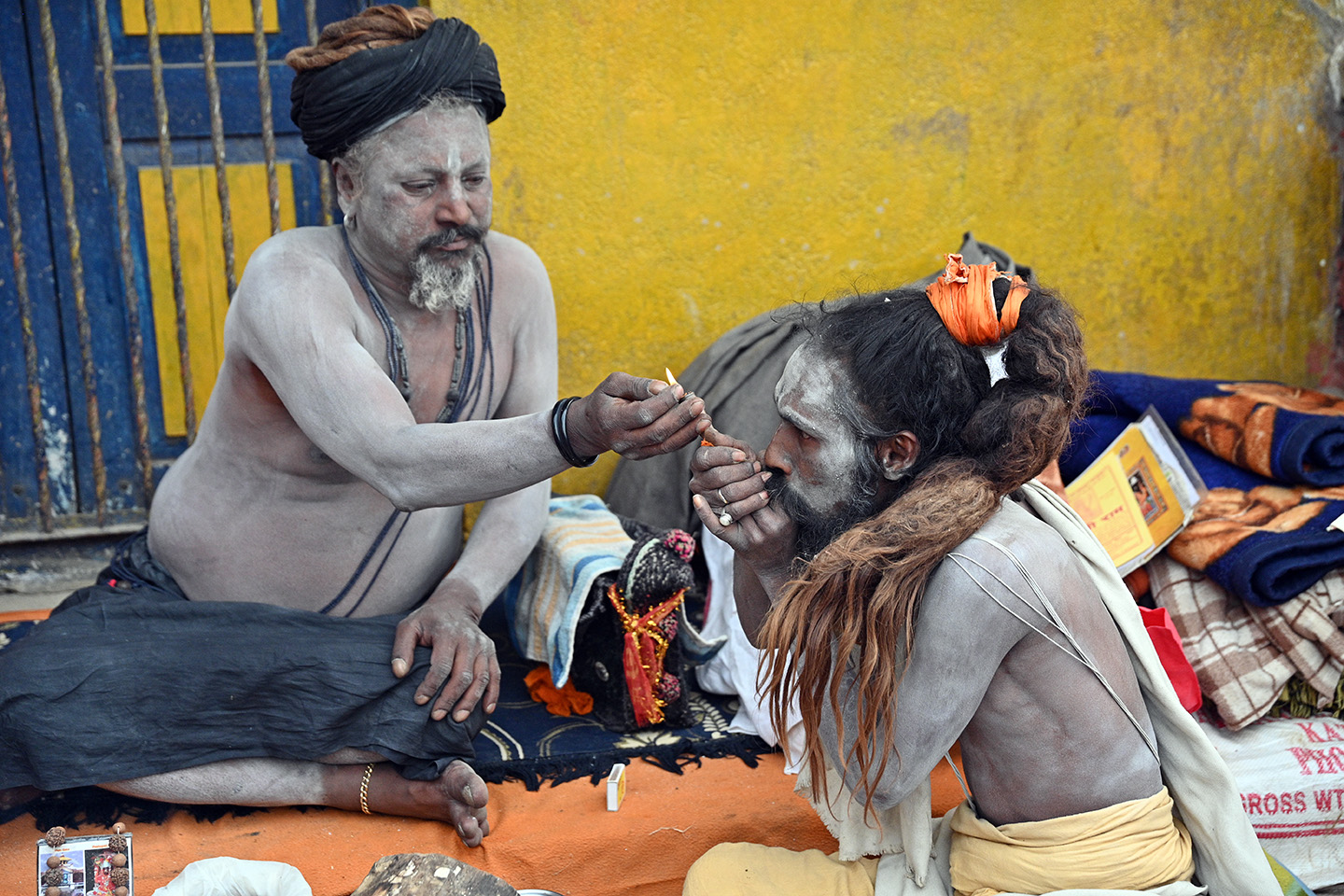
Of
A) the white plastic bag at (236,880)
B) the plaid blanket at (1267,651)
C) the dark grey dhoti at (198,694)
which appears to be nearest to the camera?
the white plastic bag at (236,880)

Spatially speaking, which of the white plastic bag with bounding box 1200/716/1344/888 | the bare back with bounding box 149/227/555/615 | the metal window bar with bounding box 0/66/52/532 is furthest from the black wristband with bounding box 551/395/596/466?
the metal window bar with bounding box 0/66/52/532

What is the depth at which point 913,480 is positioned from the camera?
6.88 ft

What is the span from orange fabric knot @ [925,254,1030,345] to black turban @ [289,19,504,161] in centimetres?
143

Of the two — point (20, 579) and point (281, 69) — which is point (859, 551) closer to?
point (281, 69)

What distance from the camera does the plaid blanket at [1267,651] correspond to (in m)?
3.00

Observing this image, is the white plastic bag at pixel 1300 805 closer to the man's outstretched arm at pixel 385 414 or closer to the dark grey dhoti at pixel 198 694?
the man's outstretched arm at pixel 385 414

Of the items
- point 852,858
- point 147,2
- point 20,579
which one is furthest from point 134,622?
point 147,2

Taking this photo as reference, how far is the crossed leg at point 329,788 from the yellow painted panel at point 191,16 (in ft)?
8.14

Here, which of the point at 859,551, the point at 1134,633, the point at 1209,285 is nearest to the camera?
the point at 859,551

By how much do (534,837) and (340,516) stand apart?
0.98 m

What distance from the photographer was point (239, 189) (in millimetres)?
3904

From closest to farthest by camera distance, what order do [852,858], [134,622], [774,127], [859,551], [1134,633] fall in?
[859,551], [1134,633], [852,858], [134,622], [774,127]

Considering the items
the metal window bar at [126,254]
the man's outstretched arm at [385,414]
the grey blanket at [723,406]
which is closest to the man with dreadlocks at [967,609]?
the man's outstretched arm at [385,414]

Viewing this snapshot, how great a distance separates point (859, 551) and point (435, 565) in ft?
5.36
